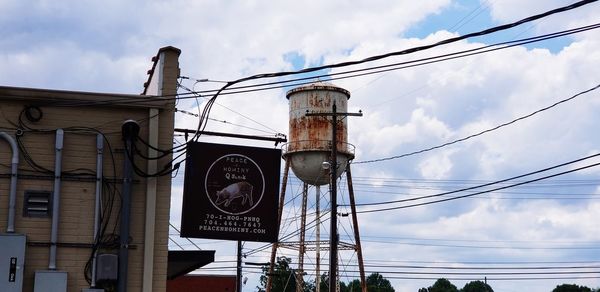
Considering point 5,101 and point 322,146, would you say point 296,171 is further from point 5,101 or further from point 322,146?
point 5,101

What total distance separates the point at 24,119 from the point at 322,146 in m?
19.0

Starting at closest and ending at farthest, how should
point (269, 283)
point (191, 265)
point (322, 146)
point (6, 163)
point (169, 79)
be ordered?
point (6, 163) → point (169, 79) → point (191, 265) → point (322, 146) → point (269, 283)

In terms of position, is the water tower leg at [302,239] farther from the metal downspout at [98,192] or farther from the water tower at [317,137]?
the metal downspout at [98,192]

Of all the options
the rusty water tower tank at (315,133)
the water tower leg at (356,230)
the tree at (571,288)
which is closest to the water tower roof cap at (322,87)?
the rusty water tower tank at (315,133)

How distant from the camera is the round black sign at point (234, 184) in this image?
19.9 m

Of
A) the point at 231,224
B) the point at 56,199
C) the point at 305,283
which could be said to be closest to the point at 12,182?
the point at 56,199

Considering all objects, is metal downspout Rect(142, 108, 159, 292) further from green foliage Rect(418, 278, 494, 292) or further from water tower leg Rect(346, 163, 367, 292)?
green foliage Rect(418, 278, 494, 292)

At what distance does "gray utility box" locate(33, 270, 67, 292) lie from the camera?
57.3ft

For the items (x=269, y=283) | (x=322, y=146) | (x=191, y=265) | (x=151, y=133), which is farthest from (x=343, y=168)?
(x=151, y=133)

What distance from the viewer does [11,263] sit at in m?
17.5

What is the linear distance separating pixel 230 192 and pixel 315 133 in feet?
55.3

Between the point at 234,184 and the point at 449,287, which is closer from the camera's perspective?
the point at 234,184

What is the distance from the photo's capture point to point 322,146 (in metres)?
36.2

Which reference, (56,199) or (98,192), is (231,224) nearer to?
(98,192)
